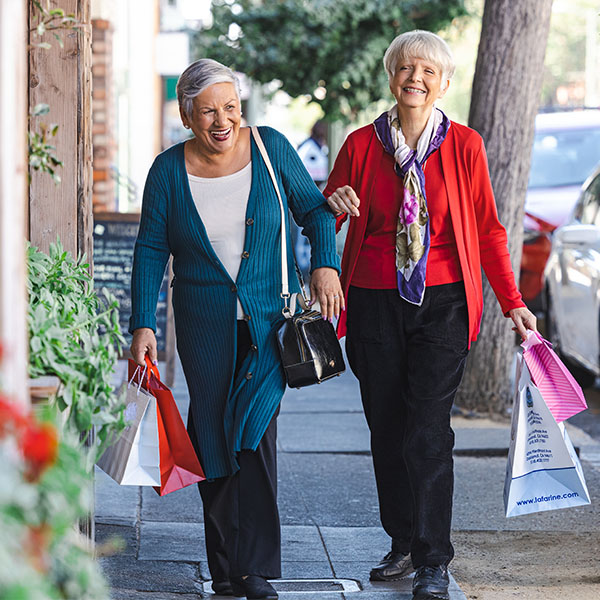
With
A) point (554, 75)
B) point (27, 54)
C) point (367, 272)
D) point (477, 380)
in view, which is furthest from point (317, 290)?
point (554, 75)

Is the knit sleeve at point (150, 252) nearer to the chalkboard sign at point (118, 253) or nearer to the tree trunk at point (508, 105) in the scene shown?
the tree trunk at point (508, 105)

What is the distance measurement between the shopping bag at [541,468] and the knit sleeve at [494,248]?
1.15ft

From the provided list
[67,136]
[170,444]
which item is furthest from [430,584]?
[67,136]

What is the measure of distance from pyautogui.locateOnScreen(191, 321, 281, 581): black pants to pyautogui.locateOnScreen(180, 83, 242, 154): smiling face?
2.01 feet

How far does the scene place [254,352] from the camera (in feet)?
12.8

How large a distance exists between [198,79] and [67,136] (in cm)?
47

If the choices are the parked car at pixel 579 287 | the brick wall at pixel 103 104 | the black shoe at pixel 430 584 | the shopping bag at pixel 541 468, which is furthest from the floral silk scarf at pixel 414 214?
the brick wall at pixel 103 104

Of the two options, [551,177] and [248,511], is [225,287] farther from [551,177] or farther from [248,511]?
[551,177]

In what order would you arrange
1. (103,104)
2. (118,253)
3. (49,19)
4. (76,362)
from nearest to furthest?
(76,362) → (49,19) → (118,253) → (103,104)

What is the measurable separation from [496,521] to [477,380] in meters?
2.24

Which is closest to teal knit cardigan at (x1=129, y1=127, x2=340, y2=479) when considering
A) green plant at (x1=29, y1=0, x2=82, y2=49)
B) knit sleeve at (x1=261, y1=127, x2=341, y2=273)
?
knit sleeve at (x1=261, y1=127, x2=341, y2=273)

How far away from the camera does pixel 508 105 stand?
7160mm

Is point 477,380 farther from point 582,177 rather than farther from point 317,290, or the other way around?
point 582,177

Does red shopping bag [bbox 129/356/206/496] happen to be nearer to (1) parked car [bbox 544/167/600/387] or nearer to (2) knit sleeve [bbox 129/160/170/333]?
(2) knit sleeve [bbox 129/160/170/333]
